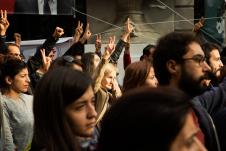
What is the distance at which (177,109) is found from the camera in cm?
175

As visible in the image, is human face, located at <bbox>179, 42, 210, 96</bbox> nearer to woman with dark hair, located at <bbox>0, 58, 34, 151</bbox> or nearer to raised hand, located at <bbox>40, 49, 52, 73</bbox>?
woman with dark hair, located at <bbox>0, 58, 34, 151</bbox>

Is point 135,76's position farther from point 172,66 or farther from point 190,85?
point 190,85

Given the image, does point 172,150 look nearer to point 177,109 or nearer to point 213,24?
point 177,109

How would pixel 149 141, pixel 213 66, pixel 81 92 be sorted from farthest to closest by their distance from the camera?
1. pixel 213 66
2. pixel 81 92
3. pixel 149 141

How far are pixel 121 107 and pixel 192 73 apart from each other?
65.7 inches

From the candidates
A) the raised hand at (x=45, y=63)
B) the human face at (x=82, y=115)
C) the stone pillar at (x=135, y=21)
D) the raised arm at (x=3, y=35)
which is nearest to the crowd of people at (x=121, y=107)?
Answer: the human face at (x=82, y=115)

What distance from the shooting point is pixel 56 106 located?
2.54m

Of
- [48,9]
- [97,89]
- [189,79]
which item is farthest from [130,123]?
[48,9]

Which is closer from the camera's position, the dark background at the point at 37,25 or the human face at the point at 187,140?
the human face at the point at 187,140

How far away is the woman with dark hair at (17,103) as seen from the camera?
4863 mm

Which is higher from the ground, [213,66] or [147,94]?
[147,94]

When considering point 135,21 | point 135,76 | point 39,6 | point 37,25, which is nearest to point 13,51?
point 135,76

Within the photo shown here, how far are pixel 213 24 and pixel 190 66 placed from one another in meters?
8.83

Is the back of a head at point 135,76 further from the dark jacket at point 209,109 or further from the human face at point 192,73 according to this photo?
the human face at point 192,73
